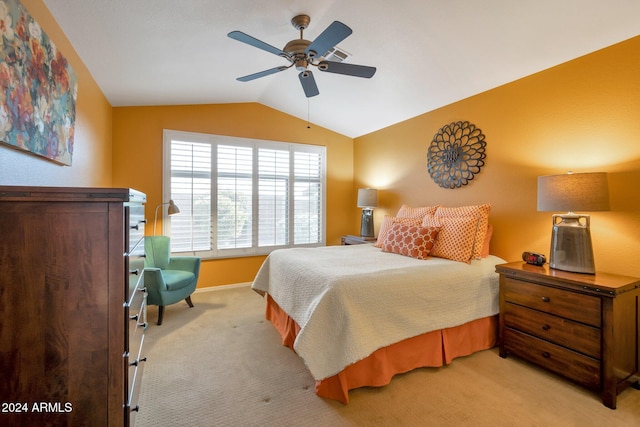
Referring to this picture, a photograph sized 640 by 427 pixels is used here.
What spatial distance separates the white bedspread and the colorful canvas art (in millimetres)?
1851

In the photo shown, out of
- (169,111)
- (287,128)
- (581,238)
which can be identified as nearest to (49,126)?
(169,111)

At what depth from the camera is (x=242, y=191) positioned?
4.27 meters

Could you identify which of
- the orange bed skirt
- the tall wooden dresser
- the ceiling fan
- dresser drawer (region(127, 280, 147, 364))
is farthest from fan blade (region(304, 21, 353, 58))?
the orange bed skirt

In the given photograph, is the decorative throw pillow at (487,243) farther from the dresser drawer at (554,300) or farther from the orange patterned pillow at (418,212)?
the orange patterned pillow at (418,212)

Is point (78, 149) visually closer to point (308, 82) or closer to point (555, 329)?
point (308, 82)

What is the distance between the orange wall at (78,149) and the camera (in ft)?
5.06

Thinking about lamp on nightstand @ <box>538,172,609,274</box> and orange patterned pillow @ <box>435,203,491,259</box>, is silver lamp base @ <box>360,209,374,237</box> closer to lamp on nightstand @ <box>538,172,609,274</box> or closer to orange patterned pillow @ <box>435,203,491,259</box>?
orange patterned pillow @ <box>435,203,491,259</box>

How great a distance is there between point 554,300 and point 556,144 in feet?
4.57

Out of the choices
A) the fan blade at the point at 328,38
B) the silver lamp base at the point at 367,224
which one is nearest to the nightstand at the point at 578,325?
the fan blade at the point at 328,38

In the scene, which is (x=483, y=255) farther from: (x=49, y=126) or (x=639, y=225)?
(x=49, y=126)

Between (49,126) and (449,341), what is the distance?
320cm

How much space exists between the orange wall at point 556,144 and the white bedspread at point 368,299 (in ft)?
1.95

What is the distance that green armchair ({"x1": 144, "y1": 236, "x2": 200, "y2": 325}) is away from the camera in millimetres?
2838

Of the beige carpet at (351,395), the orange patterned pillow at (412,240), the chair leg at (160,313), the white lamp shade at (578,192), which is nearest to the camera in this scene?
the beige carpet at (351,395)
